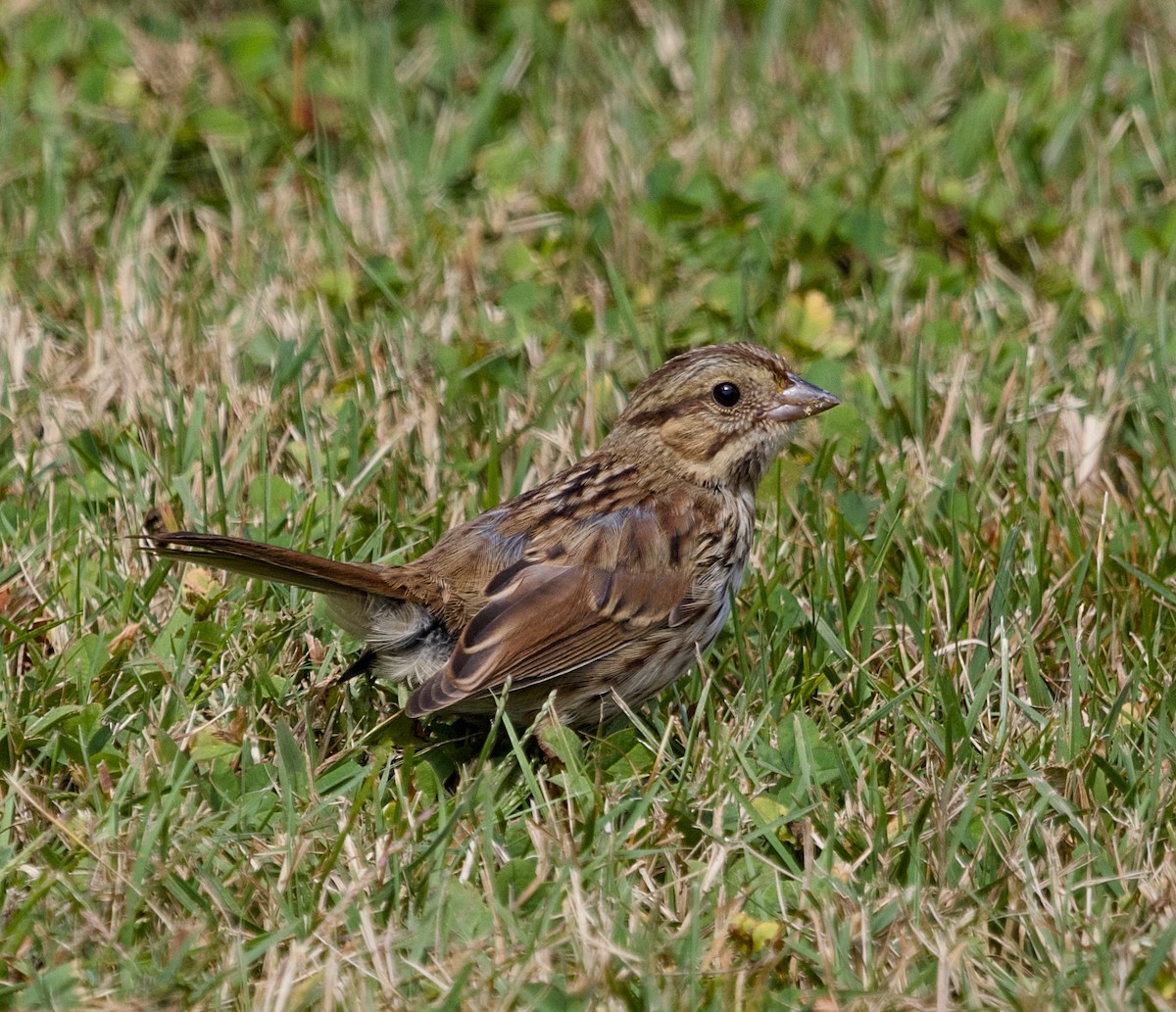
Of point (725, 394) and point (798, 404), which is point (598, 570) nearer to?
point (725, 394)

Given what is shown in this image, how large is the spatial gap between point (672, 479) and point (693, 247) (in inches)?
73.3

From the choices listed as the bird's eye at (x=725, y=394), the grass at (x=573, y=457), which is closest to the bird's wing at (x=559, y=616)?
the grass at (x=573, y=457)

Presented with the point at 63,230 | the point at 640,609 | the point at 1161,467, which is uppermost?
the point at 63,230

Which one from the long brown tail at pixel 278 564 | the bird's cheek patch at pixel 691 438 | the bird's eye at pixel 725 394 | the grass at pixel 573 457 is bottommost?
the grass at pixel 573 457

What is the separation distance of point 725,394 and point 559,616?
0.73m

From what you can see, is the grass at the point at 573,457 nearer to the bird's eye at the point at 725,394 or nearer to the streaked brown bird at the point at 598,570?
the streaked brown bird at the point at 598,570

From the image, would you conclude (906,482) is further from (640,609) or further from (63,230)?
(63,230)

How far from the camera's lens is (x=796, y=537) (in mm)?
4574

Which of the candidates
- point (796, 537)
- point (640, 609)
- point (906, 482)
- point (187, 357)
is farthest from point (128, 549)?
point (906, 482)

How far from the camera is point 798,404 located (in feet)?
14.1

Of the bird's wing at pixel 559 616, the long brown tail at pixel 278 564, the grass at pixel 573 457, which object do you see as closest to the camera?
the grass at pixel 573 457

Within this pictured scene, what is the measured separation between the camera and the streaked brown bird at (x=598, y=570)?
12.4 ft

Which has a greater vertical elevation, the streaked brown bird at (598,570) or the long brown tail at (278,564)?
the long brown tail at (278,564)

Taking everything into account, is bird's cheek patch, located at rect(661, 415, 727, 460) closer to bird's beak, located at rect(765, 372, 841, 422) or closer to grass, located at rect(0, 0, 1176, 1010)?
bird's beak, located at rect(765, 372, 841, 422)
